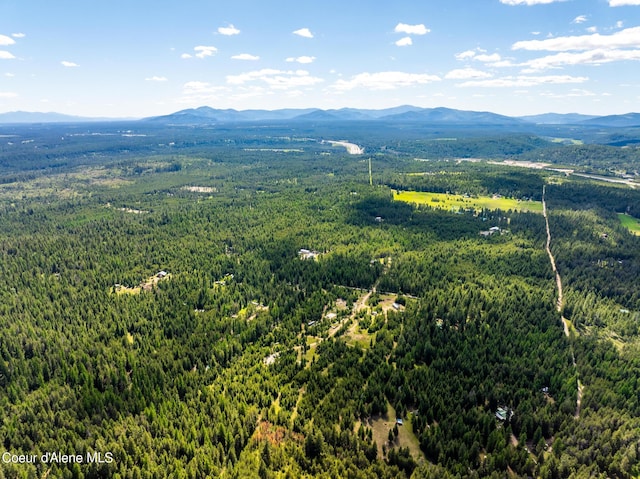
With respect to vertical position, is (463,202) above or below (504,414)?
above

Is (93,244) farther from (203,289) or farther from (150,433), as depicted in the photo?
(150,433)

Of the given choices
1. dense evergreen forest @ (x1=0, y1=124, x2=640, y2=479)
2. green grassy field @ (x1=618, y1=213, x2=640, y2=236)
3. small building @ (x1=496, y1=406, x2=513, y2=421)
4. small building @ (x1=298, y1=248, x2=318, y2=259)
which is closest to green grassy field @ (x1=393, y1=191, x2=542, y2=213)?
green grassy field @ (x1=618, y1=213, x2=640, y2=236)

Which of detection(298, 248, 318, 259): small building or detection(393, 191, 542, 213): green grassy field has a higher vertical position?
detection(393, 191, 542, 213): green grassy field

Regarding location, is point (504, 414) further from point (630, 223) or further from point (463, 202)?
point (463, 202)

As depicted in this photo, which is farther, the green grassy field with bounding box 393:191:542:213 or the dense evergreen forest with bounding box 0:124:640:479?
the green grassy field with bounding box 393:191:542:213

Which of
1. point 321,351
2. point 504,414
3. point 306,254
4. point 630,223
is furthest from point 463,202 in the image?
point 504,414

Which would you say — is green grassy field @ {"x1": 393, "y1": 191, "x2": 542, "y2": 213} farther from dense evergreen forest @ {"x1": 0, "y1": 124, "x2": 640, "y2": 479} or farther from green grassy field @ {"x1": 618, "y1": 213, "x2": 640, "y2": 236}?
dense evergreen forest @ {"x1": 0, "y1": 124, "x2": 640, "y2": 479}

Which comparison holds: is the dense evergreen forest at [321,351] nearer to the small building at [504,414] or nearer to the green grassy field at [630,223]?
the small building at [504,414]

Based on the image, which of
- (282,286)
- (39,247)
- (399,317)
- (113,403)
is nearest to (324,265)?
(282,286)
